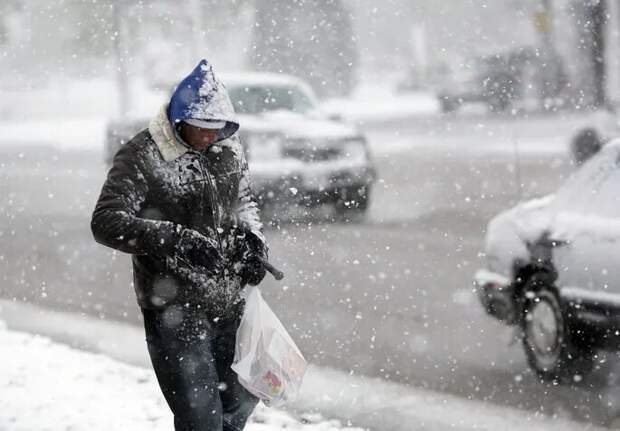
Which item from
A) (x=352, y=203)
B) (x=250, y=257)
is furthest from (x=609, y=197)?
(x=352, y=203)

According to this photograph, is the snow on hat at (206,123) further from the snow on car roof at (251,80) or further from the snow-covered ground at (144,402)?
the snow on car roof at (251,80)

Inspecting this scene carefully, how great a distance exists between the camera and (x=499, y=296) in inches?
267

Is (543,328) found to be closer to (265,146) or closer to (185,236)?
(185,236)

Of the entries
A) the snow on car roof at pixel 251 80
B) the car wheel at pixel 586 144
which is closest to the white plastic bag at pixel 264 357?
the snow on car roof at pixel 251 80

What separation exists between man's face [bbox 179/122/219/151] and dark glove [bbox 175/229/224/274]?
0.97 feet

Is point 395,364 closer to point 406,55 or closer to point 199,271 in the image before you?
point 199,271

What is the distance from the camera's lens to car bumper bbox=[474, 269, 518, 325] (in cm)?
672

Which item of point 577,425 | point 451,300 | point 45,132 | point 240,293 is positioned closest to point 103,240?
point 240,293

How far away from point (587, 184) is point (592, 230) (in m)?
0.41

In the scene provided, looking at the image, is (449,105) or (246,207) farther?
(449,105)

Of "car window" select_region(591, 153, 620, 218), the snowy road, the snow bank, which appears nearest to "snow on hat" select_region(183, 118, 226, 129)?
the snow bank

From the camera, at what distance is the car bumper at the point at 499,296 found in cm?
672

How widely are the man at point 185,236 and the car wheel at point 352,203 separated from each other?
9810 mm

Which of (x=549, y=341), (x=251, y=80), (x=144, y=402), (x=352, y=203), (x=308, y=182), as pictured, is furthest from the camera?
(x=352, y=203)
